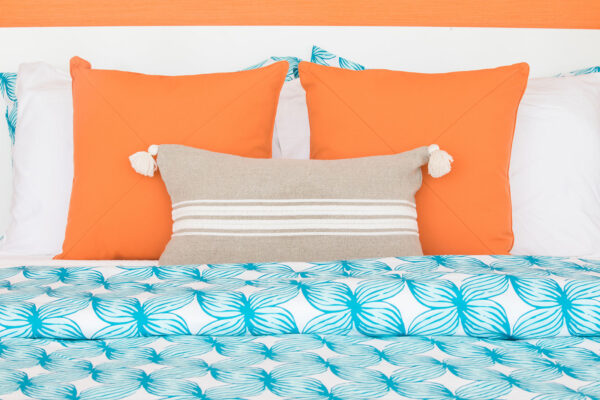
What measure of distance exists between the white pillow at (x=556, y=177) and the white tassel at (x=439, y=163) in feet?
0.98

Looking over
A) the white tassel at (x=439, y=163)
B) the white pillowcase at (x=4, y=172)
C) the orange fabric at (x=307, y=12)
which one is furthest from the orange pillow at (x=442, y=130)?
the white pillowcase at (x=4, y=172)

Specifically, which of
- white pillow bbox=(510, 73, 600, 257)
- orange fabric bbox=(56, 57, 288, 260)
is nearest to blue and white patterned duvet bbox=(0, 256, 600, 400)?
orange fabric bbox=(56, 57, 288, 260)

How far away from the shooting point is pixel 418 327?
0.87 metres

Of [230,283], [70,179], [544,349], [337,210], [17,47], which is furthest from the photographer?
[17,47]

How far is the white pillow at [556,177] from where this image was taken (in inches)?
57.4

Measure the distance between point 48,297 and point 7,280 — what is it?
0.18 meters

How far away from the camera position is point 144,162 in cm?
132

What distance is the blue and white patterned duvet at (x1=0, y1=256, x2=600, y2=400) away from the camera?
70 centimetres

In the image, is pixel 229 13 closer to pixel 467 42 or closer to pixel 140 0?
pixel 140 0

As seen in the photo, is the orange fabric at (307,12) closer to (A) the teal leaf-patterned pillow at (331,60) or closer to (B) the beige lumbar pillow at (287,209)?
(A) the teal leaf-patterned pillow at (331,60)

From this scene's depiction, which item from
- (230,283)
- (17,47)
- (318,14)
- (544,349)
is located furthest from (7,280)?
(318,14)

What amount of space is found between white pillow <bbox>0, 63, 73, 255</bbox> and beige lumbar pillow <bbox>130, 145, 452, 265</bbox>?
1.23 ft

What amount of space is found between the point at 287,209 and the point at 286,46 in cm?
90

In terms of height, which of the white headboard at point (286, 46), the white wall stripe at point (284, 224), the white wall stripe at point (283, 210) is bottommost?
the white wall stripe at point (284, 224)
